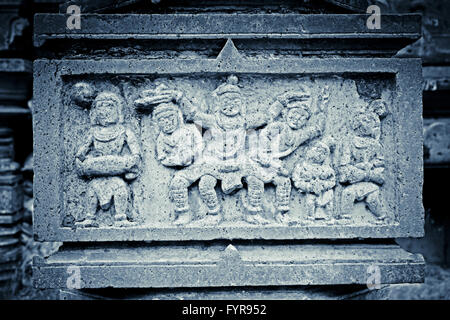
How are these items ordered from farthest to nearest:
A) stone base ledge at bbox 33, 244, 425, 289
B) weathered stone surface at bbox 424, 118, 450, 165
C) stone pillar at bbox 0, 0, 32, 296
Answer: weathered stone surface at bbox 424, 118, 450, 165 < stone pillar at bbox 0, 0, 32, 296 < stone base ledge at bbox 33, 244, 425, 289

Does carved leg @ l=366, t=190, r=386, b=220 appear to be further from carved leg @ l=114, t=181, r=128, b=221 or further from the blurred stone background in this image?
carved leg @ l=114, t=181, r=128, b=221

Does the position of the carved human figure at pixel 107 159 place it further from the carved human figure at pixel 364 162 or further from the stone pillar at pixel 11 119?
the carved human figure at pixel 364 162

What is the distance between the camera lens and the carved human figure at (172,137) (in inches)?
92.4

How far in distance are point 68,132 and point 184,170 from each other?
2.71 feet

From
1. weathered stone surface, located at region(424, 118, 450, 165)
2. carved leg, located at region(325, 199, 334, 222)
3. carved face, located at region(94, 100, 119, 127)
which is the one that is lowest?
carved leg, located at region(325, 199, 334, 222)

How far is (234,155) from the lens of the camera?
238cm

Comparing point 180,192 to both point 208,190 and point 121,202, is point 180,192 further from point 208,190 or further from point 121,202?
point 121,202

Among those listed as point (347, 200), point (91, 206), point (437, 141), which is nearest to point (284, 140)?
point (347, 200)

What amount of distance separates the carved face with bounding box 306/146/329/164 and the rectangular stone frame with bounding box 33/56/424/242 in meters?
0.46

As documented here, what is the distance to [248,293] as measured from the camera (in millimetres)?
2439

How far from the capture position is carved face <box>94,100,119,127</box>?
2.34m

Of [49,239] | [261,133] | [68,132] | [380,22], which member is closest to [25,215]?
[49,239]

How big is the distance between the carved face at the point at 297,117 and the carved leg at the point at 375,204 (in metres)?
0.67

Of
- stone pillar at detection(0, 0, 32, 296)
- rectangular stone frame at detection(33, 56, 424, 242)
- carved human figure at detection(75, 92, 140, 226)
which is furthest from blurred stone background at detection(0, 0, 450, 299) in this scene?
carved human figure at detection(75, 92, 140, 226)
